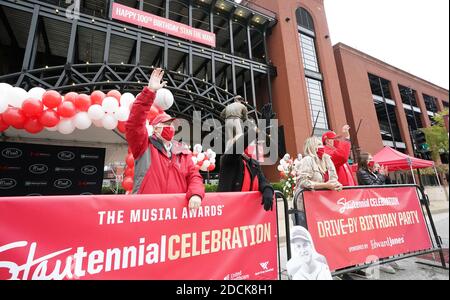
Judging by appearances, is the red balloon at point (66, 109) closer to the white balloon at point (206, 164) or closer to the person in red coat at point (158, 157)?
the person in red coat at point (158, 157)

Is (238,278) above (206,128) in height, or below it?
below

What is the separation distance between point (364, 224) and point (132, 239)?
9.47 feet

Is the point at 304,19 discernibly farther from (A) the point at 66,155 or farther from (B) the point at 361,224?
(B) the point at 361,224

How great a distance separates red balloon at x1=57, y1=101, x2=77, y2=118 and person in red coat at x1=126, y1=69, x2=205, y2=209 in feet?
14.2

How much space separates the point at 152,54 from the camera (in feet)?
47.3

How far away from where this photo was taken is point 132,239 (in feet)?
5.64

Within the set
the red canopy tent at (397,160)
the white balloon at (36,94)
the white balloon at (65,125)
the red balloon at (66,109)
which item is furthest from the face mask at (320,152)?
the red canopy tent at (397,160)

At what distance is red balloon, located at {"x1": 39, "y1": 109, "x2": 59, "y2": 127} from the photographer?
5363 millimetres

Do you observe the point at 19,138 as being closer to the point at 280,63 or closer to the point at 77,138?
the point at 77,138

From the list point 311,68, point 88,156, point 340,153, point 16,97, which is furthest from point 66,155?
point 311,68

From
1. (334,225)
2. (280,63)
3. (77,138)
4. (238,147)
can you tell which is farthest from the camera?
(280,63)

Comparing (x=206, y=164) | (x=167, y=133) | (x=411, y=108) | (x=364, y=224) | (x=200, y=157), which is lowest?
(x=364, y=224)
